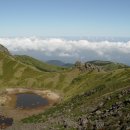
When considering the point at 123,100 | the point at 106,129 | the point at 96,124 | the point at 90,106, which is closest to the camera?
the point at 106,129

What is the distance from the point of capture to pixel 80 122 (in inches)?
3501

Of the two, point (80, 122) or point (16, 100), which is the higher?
point (80, 122)

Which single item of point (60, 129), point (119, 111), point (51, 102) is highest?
point (119, 111)

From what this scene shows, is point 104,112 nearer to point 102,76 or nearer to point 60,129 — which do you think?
point 60,129

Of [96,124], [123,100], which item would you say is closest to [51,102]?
[123,100]

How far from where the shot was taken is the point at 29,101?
7072 inches

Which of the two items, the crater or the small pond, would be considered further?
the small pond

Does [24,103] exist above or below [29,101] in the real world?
above

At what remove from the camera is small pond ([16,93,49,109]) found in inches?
6579

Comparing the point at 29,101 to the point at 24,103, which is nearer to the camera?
the point at 24,103

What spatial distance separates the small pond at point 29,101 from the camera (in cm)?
16710

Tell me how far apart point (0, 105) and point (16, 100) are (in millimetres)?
17931

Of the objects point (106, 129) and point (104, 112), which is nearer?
point (106, 129)

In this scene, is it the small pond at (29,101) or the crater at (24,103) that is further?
the small pond at (29,101)
